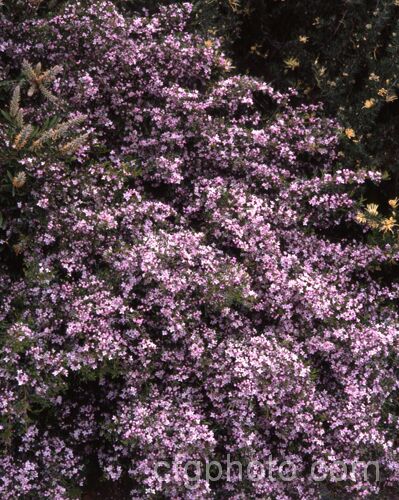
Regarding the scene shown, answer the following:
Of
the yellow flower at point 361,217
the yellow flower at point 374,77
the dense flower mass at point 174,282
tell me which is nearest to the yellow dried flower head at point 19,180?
the dense flower mass at point 174,282

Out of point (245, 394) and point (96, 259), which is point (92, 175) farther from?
point (245, 394)

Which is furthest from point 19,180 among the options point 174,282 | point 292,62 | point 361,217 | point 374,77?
point 374,77

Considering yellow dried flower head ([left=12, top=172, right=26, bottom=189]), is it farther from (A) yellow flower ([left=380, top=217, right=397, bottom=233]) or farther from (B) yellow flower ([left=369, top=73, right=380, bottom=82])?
(B) yellow flower ([left=369, top=73, right=380, bottom=82])

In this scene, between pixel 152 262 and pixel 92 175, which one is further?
pixel 92 175

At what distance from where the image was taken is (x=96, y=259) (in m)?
4.82

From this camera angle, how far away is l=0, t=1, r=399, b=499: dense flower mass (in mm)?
4406

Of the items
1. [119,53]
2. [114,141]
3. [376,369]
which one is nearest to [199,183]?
[114,141]

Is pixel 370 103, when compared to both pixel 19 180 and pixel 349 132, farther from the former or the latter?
pixel 19 180


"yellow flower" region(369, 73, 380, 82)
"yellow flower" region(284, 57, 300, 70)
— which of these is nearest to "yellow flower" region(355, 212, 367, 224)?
"yellow flower" region(369, 73, 380, 82)

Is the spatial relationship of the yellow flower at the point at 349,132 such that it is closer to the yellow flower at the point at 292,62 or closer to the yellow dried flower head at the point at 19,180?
the yellow flower at the point at 292,62

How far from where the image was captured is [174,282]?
4488mm

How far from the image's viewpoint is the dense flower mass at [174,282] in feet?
14.5

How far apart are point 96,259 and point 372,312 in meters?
2.47

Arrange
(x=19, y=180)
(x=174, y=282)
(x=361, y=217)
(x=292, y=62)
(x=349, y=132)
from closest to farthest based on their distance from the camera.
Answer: (x=19, y=180) → (x=174, y=282) → (x=361, y=217) → (x=349, y=132) → (x=292, y=62)
